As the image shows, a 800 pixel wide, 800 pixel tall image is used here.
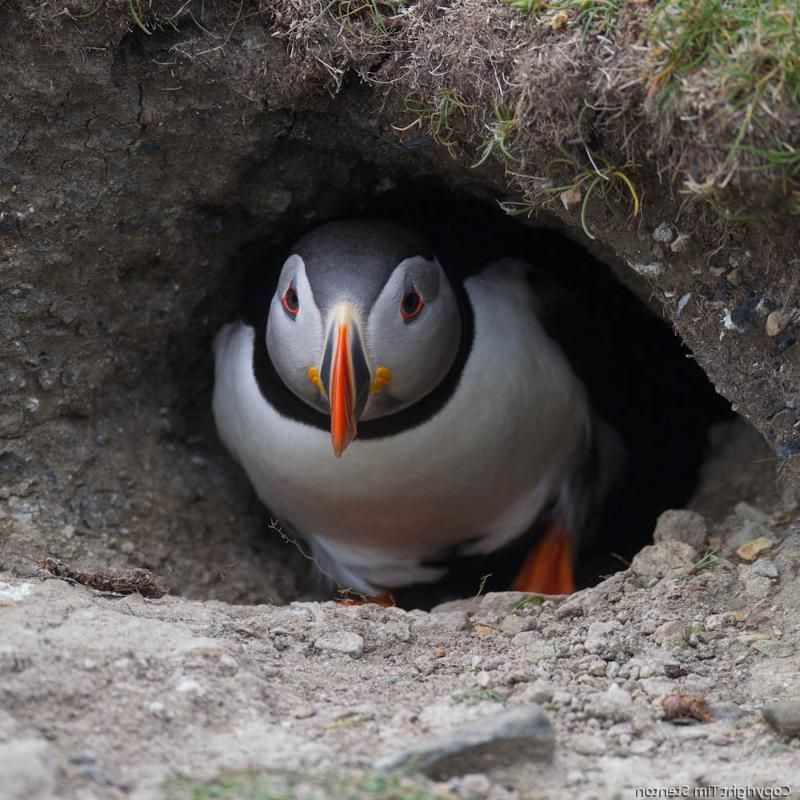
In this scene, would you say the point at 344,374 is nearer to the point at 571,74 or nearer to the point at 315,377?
the point at 315,377

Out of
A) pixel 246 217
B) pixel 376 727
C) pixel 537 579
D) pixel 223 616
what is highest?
pixel 246 217

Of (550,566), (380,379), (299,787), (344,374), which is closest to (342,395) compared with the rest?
(344,374)

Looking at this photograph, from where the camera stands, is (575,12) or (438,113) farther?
(438,113)

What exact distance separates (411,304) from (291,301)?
1.51ft

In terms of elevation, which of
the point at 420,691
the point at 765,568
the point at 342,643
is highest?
the point at 765,568

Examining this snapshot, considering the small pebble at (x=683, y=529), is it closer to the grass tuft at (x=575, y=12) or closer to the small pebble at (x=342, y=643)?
the small pebble at (x=342, y=643)

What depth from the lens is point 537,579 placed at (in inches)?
193

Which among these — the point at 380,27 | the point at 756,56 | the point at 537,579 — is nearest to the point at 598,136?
the point at 756,56

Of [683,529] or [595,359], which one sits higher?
[595,359]

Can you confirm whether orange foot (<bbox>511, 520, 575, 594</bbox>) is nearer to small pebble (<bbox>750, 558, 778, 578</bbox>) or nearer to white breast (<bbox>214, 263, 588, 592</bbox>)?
white breast (<bbox>214, 263, 588, 592</bbox>)

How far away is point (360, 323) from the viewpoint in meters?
3.85

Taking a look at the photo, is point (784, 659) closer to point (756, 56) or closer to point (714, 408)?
point (756, 56)

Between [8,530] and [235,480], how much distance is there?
1.34 meters

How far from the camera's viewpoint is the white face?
3924 mm
